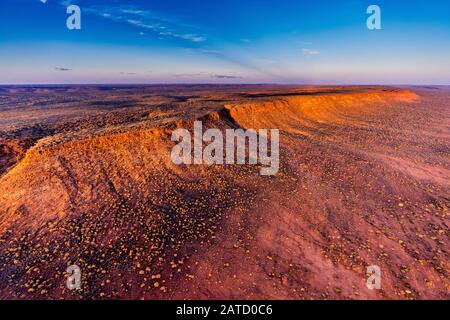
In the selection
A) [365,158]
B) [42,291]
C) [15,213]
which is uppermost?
[365,158]

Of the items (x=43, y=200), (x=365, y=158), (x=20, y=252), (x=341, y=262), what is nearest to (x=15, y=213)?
(x=43, y=200)

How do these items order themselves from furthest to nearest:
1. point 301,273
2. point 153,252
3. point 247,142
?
point 247,142
point 153,252
point 301,273

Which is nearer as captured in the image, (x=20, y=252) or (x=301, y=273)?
(x=301, y=273)

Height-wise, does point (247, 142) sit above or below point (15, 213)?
above

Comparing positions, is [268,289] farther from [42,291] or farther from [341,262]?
[42,291]

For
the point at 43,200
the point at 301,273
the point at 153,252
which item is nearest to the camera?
the point at 301,273

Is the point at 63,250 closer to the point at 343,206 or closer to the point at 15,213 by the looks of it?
the point at 15,213
